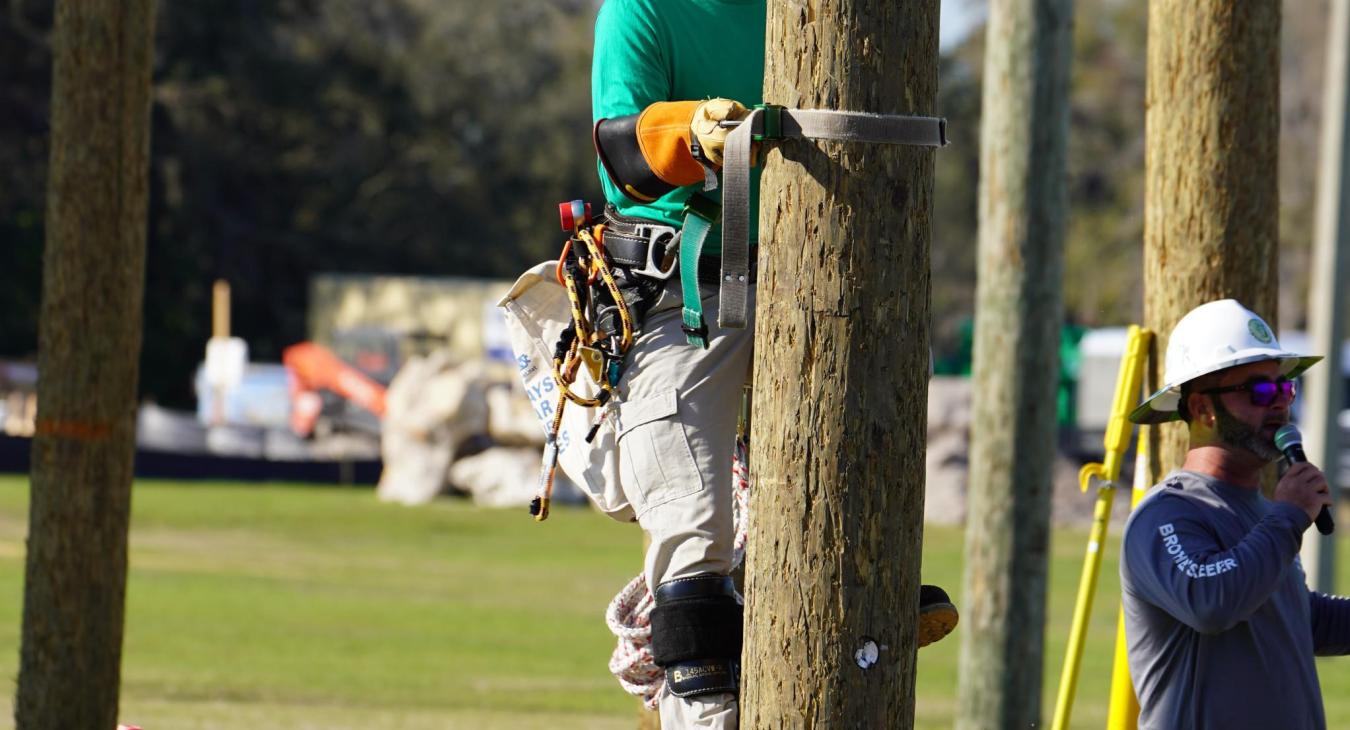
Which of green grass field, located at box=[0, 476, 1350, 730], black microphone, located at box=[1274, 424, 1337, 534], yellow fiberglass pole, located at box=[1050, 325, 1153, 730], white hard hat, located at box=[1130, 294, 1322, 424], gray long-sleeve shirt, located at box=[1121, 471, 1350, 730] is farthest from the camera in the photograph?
green grass field, located at box=[0, 476, 1350, 730]

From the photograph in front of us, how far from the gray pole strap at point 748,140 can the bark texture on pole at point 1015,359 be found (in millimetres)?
6333

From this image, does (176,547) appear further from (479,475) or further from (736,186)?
(736,186)

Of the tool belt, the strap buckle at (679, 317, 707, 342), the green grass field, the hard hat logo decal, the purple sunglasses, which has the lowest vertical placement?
the green grass field

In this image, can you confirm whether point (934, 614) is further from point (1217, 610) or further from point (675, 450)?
point (675, 450)

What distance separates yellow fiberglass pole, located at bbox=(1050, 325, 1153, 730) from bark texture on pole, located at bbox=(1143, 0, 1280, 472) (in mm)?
207

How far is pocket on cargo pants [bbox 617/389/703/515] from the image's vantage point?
507 cm

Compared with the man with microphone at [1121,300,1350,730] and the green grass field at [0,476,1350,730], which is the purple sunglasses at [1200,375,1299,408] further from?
the green grass field at [0,476,1350,730]

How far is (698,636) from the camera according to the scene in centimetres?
484

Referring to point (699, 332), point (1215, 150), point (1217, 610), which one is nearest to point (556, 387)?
point (699, 332)

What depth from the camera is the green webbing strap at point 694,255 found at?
507 centimetres

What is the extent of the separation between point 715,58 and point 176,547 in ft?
66.3

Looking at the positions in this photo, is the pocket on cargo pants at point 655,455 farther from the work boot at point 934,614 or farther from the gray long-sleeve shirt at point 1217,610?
the gray long-sleeve shirt at point 1217,610

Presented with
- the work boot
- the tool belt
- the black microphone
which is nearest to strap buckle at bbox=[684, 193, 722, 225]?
the tool belt

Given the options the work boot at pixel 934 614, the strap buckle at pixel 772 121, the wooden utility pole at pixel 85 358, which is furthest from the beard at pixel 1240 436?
the wooden utility pole at pixel 85 358
